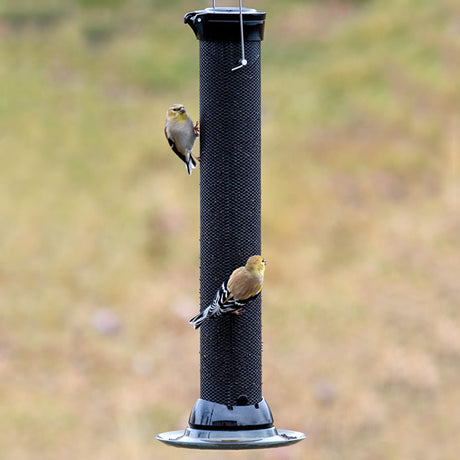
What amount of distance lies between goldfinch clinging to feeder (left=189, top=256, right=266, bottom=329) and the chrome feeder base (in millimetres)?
399

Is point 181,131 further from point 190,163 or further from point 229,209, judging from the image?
point 229,209

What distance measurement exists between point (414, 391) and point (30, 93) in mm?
7215

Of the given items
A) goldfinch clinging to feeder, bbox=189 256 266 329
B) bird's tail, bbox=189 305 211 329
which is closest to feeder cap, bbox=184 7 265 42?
goldfinch clinging to feeder, bbox=189 256 266 329

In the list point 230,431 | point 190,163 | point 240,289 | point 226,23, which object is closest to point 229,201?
point 190,163

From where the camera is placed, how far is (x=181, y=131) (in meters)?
4.95

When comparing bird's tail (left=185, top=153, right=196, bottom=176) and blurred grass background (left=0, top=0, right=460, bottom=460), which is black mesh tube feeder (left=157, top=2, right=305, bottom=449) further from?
blurred grass background (left=0, top=0, right=460, bottom=460)

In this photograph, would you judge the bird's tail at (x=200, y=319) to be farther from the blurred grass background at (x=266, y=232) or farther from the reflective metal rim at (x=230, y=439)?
the blurred grass background at (x=266, y=232)

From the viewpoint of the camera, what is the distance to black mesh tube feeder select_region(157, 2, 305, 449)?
4762 mm

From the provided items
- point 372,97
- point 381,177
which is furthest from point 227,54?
point 372,97

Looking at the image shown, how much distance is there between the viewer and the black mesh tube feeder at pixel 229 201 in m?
4.76

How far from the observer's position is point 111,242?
1313cm

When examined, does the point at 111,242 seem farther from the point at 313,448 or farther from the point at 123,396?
the point at 313,448

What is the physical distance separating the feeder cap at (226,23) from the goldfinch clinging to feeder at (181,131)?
0.36 metres

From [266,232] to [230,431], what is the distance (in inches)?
340
